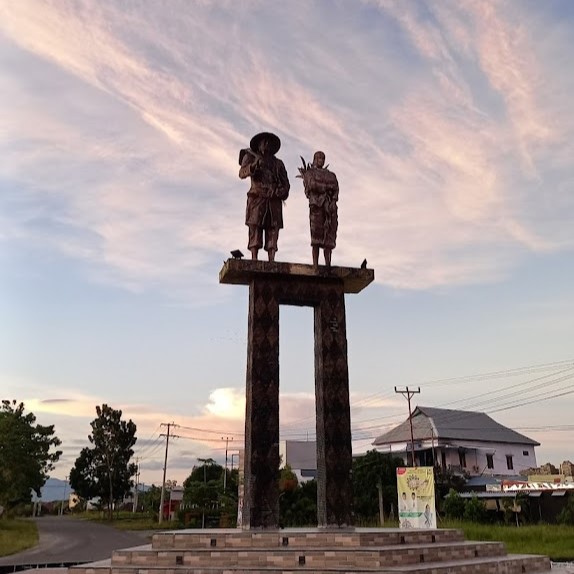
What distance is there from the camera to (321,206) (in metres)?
11.3

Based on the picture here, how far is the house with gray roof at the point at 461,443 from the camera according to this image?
36625mm

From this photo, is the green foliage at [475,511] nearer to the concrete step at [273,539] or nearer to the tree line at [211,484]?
the tree line at [211,484]

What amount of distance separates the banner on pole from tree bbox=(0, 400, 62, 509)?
822 inches

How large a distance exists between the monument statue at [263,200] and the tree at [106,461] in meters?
39.6

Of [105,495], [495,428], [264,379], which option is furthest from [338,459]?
[105,495]

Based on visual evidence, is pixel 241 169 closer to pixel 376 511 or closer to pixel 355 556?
pixel 355 556

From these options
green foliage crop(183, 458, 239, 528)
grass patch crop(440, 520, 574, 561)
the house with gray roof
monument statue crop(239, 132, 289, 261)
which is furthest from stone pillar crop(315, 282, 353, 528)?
the house with gray roof

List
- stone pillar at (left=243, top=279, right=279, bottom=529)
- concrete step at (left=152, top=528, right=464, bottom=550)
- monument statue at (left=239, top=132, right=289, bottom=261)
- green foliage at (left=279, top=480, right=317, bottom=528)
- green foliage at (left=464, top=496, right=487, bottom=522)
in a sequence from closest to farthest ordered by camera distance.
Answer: concrete step at (left=152, top=528, right=464, bottom=550) < stone pillar at (left=243, top=279, right=279, bottom=529) < monument statue at (left=239, top=132, right=289, bottom=261) < green foliage at (left=464, top=496, right=487, bottom=522) < green foliage at (left=279, top=480, right=317, bottom=528)

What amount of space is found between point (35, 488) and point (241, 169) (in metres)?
31.0

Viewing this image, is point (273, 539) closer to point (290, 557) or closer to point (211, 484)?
point (290, 557)

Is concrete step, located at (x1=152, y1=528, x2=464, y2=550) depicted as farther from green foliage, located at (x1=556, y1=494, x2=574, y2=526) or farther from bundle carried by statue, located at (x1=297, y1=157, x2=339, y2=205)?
green foliage, located at (x1=556, y1=494, x2=574, y2=526)

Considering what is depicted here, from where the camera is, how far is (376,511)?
2875 centimetres

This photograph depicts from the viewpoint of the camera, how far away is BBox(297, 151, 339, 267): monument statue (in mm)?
11125

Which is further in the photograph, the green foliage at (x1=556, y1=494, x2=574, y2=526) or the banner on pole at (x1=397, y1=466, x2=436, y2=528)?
the green foliage at (x1=556, y1=494, x2=574, y2=526)
